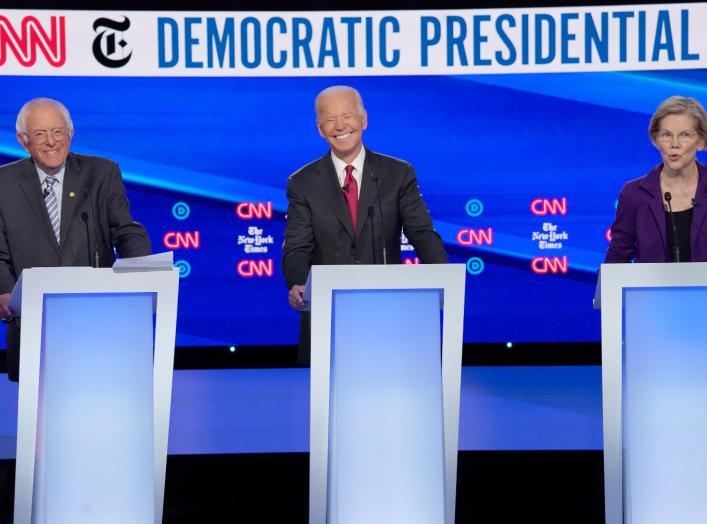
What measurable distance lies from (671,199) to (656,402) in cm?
114

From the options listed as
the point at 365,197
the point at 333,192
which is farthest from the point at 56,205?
the point at 365,197

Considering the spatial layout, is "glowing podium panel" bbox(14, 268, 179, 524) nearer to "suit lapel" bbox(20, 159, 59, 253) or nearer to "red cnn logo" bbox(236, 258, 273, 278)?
"suit lapel" bbox(20, 159, 59, 253)

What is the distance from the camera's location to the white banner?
21.8ft

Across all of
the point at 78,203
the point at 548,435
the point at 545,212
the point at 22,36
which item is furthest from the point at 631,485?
the point at 22,36

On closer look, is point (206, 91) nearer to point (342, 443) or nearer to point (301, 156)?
point (301, 156)

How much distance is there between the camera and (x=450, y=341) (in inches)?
120

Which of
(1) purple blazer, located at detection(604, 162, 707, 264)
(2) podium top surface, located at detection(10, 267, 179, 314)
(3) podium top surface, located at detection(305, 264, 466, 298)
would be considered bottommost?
(2) podium top surface, located at detection(10, 267, 179, 314)

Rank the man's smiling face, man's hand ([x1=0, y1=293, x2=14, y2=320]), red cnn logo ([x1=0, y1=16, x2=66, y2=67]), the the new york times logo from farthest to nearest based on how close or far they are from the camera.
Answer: the the new york times logo, red cnn logo ([x1=0, y1=16, x2=66, y2=67]), the man's smiling face, man's hand ([x1=0, y1=293, x2=14, y2=320])

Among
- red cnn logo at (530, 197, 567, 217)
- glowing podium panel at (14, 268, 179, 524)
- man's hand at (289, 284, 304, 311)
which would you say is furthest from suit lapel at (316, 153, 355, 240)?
red cnn logo at (530, 197, 567, 217)

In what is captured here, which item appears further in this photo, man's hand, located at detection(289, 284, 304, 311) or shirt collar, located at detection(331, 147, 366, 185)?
shirt collar, located at detection(331, 147, 366, 185)

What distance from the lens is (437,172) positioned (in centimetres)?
686

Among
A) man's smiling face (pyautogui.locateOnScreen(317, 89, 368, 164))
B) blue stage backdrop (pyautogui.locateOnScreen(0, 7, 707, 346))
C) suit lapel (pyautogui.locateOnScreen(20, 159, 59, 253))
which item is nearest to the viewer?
man's smiling face (pyautogui.locateOnScreen(317, 89, 368, 164))

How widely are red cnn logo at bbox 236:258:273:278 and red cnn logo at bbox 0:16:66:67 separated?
161cm

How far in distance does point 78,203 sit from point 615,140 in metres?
3.71
